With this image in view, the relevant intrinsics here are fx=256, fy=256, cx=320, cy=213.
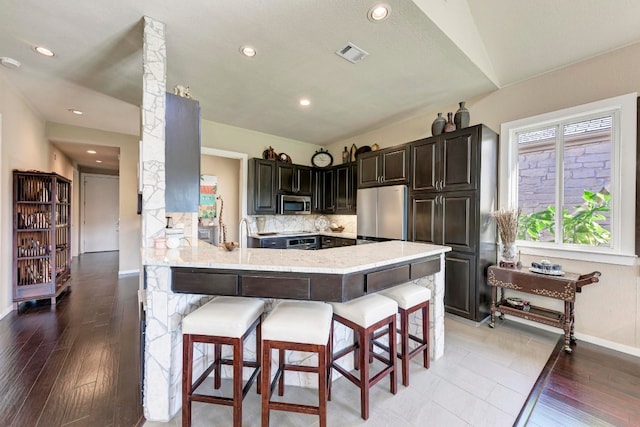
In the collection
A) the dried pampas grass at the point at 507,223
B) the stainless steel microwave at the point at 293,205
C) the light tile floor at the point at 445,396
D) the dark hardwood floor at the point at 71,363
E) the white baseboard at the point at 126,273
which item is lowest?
the light tile floor at the point at 445,396

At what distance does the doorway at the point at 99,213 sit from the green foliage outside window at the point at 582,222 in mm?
10269

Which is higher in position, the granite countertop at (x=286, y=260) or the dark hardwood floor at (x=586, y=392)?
the granite countertop at (x=286, y=260)

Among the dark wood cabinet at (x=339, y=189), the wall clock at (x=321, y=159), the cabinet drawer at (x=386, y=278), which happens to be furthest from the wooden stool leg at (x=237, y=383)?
the wall clock at (x=321, y=159)

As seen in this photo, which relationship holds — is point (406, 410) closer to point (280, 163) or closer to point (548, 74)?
point (548, 74)

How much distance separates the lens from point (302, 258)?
1.71 metres

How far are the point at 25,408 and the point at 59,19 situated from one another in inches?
110

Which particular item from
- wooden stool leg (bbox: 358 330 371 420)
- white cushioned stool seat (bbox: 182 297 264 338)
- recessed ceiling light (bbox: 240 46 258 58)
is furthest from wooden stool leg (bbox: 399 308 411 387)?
recessed ceiling light (bbox: 240 46 258 58)

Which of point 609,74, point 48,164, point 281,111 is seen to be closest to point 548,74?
point 609,74

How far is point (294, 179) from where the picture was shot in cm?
494

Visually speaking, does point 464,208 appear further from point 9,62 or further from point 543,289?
point 9,62

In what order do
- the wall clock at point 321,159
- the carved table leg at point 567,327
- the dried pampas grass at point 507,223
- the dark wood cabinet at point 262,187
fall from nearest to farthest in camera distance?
1. the carved table leg at point 567,327
2. the dried pampas grass at point 507,223
3. the dark wood cabinet at point 262,187
4. the wall clock at point 321,159

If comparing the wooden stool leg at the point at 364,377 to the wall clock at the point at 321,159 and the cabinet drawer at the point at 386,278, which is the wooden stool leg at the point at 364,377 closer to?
the cabinet drawer at the point at 386,278

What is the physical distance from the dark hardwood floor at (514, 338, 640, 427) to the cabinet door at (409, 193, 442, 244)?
157 centimetres

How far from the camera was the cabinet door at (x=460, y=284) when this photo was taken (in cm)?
298
